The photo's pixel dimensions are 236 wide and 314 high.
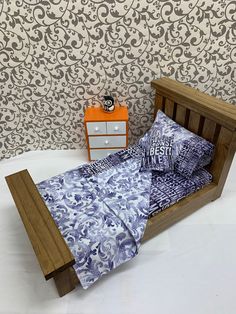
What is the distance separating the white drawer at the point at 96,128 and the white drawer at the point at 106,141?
0.05 m

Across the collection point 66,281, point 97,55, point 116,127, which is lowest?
point 66,281

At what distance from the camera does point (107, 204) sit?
134 centimetres

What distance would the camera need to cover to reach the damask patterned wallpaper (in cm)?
154

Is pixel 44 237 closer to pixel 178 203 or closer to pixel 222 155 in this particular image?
pixel 178 203

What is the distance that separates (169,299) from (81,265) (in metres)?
0.47

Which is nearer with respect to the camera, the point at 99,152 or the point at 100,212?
the point at 100,212

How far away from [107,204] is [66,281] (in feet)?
1.43

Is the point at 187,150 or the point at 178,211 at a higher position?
the point at 187,150

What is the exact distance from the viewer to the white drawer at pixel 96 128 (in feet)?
5.87

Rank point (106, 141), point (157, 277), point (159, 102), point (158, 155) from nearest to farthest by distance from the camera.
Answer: point (157, 277) < point (158, 155) < point (159, 102) < point (106, 141)

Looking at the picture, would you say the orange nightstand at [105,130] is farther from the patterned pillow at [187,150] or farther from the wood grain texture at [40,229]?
the wood grain texture at [40,229]

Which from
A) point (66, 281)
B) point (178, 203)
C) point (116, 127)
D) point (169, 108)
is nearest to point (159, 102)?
point (169, 108)

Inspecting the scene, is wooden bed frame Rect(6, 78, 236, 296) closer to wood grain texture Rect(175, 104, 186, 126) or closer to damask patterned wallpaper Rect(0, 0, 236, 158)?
wood grain texture Rect(175, 104, 186, 126)

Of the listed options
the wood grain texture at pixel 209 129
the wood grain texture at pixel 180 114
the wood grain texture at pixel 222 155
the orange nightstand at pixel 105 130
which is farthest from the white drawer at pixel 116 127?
the wood grain texture at pixel 222 155
